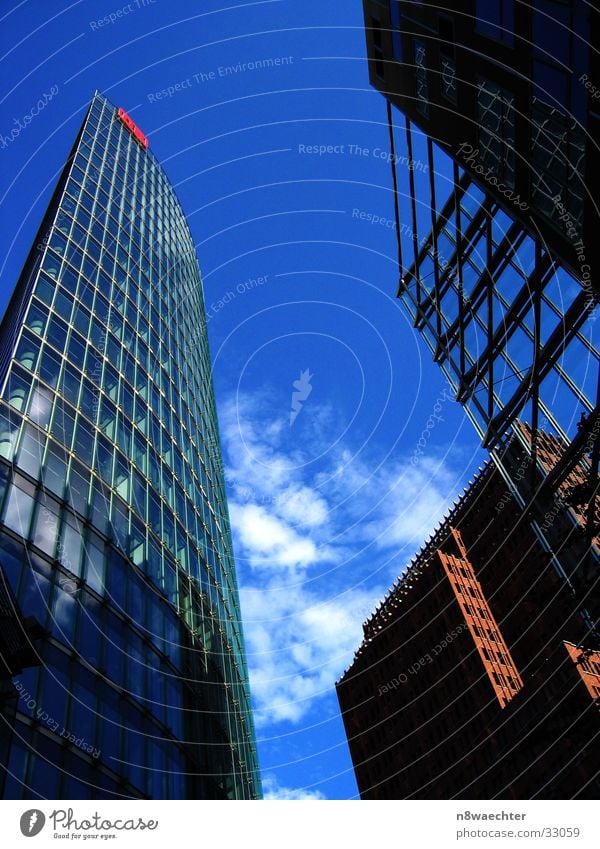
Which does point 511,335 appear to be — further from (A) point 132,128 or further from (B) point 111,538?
(A) point 132,128

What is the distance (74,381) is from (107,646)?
9.77m

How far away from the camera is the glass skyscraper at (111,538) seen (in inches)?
608

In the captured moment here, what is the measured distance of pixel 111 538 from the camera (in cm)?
2075

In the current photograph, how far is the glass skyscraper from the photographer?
15.4 meters
